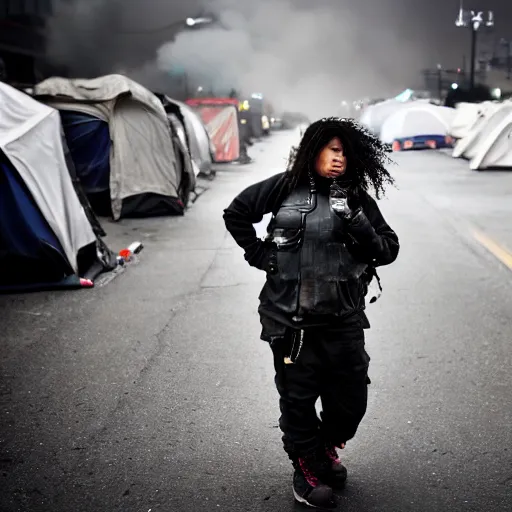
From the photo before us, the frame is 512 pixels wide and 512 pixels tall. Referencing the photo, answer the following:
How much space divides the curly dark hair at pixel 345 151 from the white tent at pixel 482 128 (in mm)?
18948

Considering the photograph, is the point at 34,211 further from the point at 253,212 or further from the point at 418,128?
the point at 418,128

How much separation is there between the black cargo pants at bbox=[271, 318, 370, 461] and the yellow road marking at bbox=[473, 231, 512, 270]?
5261mm

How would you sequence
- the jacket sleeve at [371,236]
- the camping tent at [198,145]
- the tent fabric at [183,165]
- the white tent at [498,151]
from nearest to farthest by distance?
the jacket sleeve at [371,236] < the tent fabric at [183,165] < the camping tent at [198,145] < the white tent at [498,151]

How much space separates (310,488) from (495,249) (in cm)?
636

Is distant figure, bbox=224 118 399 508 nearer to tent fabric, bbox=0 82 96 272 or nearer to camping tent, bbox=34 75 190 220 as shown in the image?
tent fabric, bbox=0 82 96 272

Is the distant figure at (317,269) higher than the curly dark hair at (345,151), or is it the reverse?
the curly dark hair at (345,151)

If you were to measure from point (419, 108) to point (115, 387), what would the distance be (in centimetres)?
2593

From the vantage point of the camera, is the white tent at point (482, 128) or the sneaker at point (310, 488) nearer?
the sneaker at point (310, 488)

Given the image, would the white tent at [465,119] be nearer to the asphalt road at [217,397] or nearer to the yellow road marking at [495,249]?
the yellow road marking at [495,249]

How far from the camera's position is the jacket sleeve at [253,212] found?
9.77 ft

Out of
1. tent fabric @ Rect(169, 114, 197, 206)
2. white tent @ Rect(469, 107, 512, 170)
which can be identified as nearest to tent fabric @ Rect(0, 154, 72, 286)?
tent fabric @ Rect(169, 114, 197, 206)

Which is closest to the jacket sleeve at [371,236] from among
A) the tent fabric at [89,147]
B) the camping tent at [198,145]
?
the tent fabric at [89,147]

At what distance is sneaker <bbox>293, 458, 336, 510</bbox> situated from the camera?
3.01m

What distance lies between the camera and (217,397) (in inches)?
168
